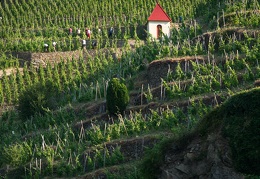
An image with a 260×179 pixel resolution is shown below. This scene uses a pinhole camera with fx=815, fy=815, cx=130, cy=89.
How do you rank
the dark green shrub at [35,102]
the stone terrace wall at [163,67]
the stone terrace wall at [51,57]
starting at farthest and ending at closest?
the stone terrace wall at [51,57], the dark green shrub at [35,102], the stone terrace wall at [163,67]

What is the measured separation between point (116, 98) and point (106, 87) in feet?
15.4

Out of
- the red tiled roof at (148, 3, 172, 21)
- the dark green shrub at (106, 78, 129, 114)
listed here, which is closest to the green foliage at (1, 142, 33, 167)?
the dark green shrub at (106, 78, 129, 114)

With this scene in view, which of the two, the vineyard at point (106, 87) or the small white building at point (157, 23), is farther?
the small white building at point (157, 23)

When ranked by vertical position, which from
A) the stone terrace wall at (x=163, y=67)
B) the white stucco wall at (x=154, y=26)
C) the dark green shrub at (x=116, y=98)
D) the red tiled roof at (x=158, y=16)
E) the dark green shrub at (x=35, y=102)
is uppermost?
the red tiled roof at (x=158, y=16)

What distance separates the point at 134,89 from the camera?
120ft

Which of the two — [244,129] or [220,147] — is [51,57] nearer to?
[220,147]

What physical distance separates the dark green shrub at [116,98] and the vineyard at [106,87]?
0.98 ft

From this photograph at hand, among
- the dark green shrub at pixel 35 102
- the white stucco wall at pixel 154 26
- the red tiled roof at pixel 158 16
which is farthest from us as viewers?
the red tiled roof at pixel 158 16

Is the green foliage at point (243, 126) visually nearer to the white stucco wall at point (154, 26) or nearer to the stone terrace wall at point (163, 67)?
the stone terrace wall at point (163, 67)

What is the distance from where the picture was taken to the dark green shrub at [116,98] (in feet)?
107

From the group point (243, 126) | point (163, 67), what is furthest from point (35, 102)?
point (243, 126)

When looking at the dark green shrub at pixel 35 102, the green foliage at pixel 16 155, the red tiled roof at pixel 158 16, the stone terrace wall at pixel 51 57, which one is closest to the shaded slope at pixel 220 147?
the green foliage at pixel 16 155

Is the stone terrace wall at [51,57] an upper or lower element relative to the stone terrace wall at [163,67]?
lower

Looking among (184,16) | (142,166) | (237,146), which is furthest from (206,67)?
(184,16)
